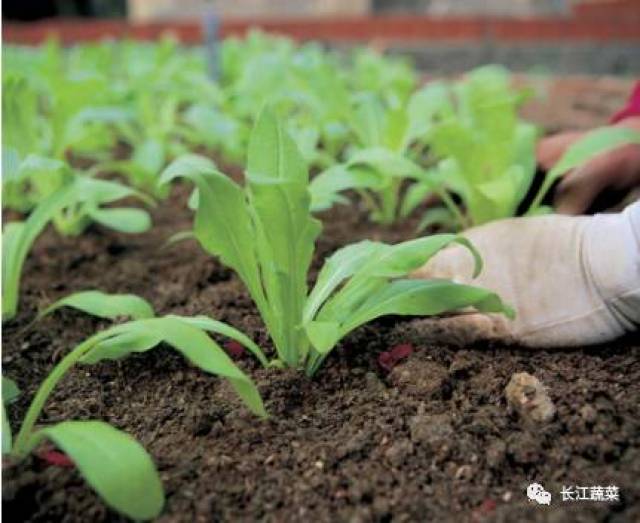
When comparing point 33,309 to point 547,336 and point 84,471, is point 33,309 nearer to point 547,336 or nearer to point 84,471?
point 84,471

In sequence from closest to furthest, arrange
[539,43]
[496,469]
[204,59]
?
[496,469], [204,59], [539,43]

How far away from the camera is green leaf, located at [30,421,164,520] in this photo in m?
0.78

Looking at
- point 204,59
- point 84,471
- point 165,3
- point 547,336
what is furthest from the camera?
point 165,3

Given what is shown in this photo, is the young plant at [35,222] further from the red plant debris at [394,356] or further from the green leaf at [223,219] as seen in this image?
the red plant debris at [394,356]

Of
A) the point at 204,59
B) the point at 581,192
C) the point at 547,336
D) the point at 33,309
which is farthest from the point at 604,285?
the point at 204,59

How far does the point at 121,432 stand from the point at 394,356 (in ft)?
1.57

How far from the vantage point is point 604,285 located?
120 cm

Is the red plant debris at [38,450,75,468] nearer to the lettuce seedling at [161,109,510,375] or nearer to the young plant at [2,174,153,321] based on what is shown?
the lettuce seedling at [161,109,510,375]

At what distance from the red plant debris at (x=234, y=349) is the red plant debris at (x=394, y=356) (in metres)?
0.22

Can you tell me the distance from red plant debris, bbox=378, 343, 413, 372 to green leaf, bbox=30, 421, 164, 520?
1.50ft

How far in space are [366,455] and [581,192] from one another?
0.84 meters

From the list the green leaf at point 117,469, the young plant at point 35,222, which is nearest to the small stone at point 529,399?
the green leaf at point 117,469

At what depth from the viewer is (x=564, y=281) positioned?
1.24m

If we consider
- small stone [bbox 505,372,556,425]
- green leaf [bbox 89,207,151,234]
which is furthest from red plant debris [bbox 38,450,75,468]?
green leaf [bbox 89,207,151,234]
